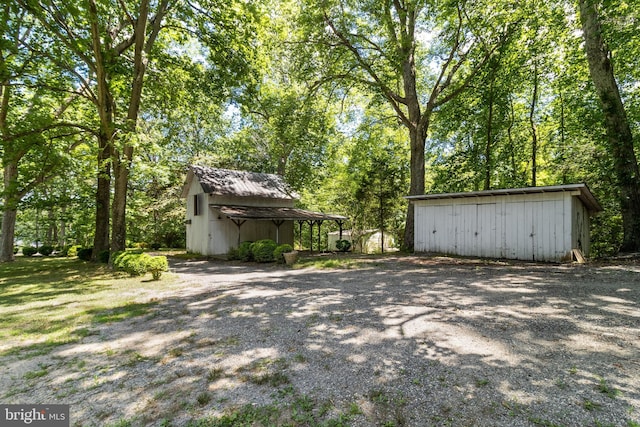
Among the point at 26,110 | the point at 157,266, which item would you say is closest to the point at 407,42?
the point at 157,266

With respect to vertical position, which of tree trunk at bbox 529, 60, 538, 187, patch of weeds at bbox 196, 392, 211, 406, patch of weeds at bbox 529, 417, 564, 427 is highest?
tree trunk at bbox 529, 60, 538, 187

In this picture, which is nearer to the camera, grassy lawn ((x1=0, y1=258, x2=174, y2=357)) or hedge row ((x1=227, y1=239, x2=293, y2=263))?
grassy lawn ((x1=0, y1=258, x2=174, y2=357))

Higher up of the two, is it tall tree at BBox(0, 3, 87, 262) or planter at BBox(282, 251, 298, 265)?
tall tree at BBox(0, 3, 87, 262)

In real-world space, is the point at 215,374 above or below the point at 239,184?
below

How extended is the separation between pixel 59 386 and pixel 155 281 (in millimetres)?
6650

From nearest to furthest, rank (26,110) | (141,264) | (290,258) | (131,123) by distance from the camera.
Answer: (141,264)
(131,123)
(290,258)
(26,110)

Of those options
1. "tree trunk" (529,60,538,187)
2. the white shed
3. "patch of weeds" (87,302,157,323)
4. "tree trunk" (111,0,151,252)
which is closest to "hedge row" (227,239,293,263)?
"tree trunk" (111,0,151,252)

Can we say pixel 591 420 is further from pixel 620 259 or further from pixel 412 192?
pixel 412 192

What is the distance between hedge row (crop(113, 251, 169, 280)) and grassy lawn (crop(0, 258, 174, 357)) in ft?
0.91

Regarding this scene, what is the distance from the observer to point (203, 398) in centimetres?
288

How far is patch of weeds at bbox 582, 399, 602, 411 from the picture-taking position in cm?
253

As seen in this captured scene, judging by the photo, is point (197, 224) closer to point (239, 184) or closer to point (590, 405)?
point (239, 184)

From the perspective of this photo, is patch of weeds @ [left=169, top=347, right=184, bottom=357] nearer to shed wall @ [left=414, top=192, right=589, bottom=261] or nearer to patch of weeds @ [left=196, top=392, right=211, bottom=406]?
patch of weeds @ [left=196, top=392, right=211, bottom=406]

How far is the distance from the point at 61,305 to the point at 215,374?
18.4 feet
